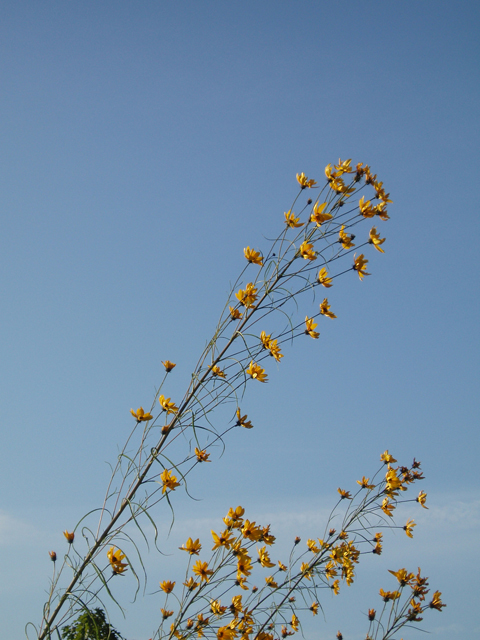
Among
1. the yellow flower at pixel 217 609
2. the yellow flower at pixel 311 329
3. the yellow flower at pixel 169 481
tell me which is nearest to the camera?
the yellow flower at pixel 169 481

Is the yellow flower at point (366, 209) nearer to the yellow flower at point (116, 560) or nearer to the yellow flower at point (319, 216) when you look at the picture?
the yellow flower at point (319, 216)

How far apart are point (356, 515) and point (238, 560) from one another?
4.03ft

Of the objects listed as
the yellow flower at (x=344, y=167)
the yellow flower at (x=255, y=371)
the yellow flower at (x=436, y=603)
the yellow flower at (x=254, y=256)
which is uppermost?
the yellow flower at (x=344, y=167)

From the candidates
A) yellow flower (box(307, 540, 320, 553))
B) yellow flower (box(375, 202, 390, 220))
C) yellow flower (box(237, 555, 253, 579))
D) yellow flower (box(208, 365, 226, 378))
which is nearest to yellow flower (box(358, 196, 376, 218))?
yellow flower (box(375, 202, 390, 220))

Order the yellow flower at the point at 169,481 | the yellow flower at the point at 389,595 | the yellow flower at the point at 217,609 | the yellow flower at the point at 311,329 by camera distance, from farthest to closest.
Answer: the yellow flower at the point at 389,595
the yellow flower at the point at 217,609
the yellow flower at the point at 311,329
the yellow flower at the point at 169,481

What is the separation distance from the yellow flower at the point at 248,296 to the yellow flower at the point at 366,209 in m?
Answer: 0.47

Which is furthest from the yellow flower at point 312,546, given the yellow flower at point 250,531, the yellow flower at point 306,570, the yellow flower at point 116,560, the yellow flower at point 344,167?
the yellow flower at point 344,167

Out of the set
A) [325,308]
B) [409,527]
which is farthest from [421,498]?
[325,308]

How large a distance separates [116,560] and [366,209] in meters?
1.41

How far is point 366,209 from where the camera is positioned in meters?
1.66

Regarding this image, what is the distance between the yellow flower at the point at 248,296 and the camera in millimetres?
1568

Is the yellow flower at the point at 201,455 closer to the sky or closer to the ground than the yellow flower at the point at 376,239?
closer to the ground

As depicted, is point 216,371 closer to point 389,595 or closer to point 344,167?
point 344,167

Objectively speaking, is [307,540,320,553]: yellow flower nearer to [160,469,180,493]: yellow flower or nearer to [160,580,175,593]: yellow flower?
[160,580,175,593]: yellow flower
